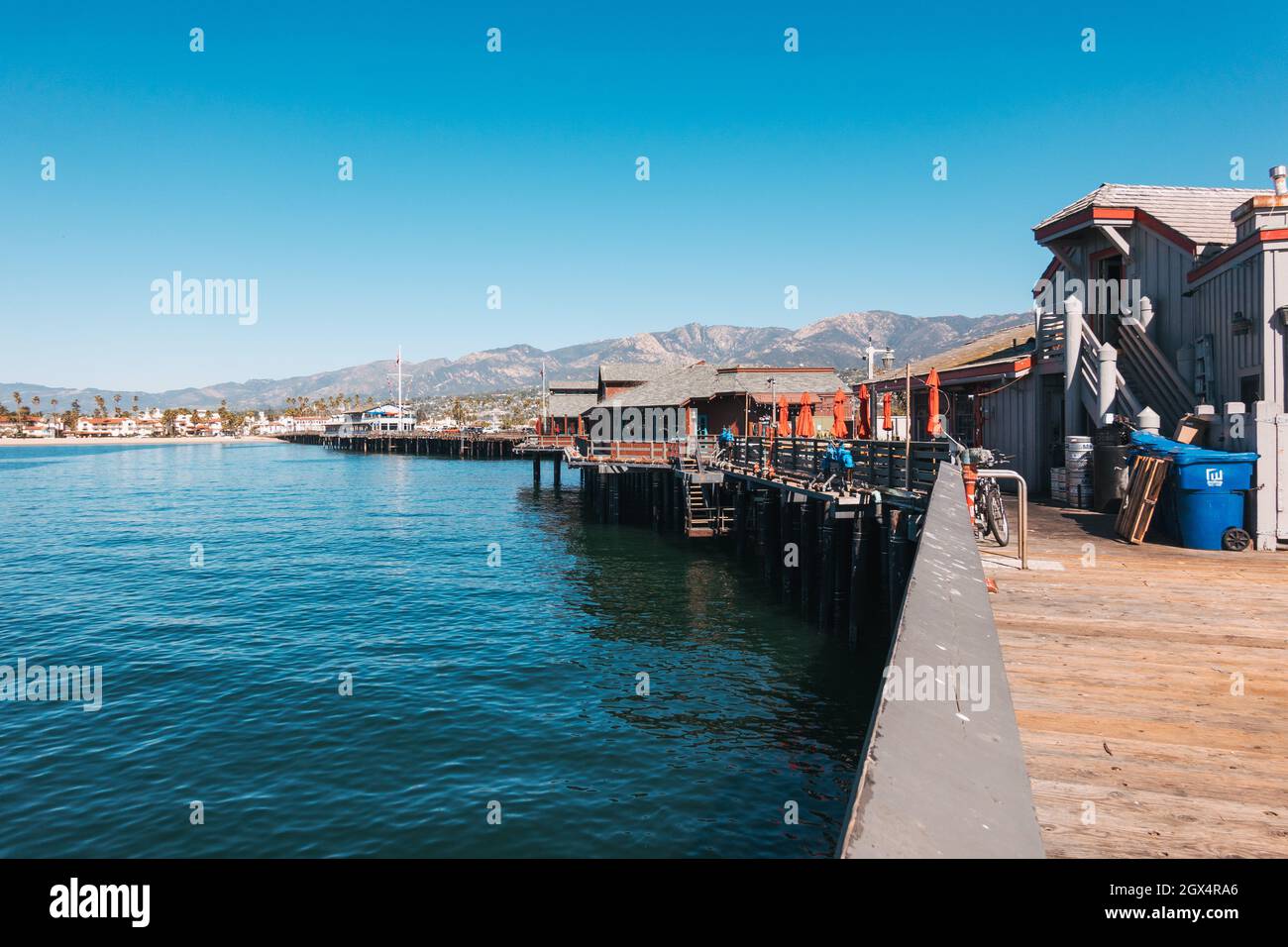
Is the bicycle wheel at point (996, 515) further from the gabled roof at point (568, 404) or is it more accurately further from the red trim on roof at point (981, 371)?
the gabled roof at point (568, 404)

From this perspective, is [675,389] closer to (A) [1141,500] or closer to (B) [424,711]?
(B) [424,711]

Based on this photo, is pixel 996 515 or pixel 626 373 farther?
pixel 626 373

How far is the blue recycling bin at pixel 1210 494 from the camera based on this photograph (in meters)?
11.7

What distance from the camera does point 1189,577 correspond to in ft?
31.1

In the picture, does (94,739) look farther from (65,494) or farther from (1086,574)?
(65,494)

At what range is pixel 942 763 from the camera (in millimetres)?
2455

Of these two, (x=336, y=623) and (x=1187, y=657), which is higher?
(x=1187, y=657)

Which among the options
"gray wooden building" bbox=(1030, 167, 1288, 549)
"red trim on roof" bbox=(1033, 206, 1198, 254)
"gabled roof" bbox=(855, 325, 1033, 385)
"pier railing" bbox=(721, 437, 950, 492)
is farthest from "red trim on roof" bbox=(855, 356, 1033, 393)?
"pier railing" bbox=(721, 437, 950, 492)

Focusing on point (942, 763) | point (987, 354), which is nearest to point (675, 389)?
point (987, 354)

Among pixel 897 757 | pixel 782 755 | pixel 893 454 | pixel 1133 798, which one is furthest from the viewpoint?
pixel 893 454

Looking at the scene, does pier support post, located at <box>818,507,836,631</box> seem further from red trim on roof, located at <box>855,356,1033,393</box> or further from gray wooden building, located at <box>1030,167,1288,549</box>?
red trim on roof, located at <box>855,356,1033,393</box>

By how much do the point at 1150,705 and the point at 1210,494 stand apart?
810cm
